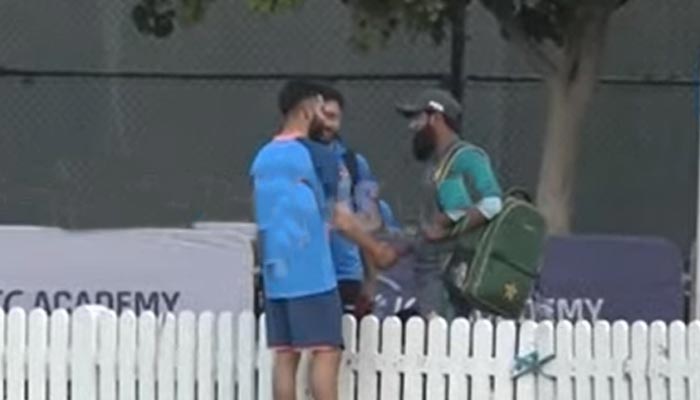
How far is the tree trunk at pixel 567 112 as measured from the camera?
11695 mm

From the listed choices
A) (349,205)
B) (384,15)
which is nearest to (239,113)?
(384,15)

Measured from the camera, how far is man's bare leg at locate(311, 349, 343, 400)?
25.8ft

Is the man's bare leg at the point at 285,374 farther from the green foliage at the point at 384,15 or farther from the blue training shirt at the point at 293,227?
the green foliage at the point at 384,15

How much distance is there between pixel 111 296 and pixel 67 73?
4684 mm

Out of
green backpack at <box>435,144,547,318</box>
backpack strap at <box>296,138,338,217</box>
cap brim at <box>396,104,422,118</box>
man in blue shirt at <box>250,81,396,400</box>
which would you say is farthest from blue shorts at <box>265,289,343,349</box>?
cap brim at <box>396,104,422,118</box>

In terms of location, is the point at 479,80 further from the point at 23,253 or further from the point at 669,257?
the point at 23,253

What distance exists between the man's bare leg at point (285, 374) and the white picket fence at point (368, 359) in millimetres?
157

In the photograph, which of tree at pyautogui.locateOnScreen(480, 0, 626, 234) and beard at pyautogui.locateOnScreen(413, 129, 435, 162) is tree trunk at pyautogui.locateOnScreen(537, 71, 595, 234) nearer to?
tree at pyautogui.locateOnScreen(480, 0, 626, 234)

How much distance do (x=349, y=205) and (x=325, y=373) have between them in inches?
41.4

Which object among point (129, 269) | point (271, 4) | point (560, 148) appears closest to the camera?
point (129, 269)

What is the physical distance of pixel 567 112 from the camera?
39.0ft

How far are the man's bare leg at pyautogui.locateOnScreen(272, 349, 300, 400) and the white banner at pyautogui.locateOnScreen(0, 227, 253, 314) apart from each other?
179cm

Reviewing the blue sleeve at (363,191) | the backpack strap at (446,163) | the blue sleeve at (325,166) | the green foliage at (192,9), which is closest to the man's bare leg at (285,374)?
the blue sleeve at (325,166)

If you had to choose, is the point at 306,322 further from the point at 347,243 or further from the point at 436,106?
the point at 436,106
